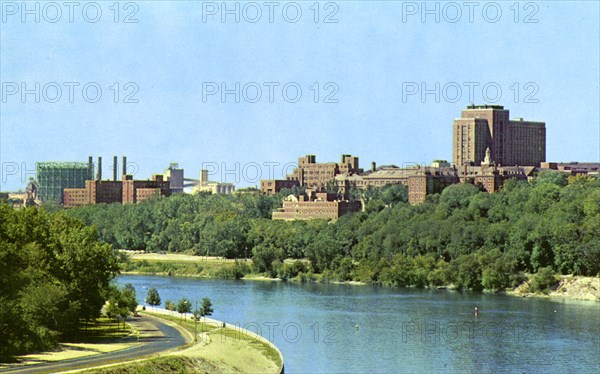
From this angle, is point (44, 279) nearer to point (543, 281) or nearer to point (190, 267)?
point (543, 281)

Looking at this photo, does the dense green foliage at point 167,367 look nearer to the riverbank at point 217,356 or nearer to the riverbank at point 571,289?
the riverbank at point 217,356

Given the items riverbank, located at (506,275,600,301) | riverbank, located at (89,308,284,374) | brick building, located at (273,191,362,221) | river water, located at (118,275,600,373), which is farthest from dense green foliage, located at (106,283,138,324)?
brick building, located at (273,191,362,221)

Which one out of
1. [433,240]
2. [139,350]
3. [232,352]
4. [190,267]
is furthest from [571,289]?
[139,350]

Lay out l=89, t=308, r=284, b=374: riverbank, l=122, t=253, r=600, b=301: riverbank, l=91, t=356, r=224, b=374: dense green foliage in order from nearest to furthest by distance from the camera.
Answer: l=91, t=356, r=224, b=374: dense green foliage, l=89, t=308, r=284, b=374: riverbank, l=122, t=253, r=600, b=301: riverbank

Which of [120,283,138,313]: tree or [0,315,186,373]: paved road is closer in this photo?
[0,315,186,373]: paved road

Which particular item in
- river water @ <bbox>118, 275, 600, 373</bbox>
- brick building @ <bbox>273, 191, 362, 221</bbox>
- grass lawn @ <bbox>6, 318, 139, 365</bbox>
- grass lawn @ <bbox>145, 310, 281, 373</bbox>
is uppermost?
brick building @ <bbox>273, 191, 362, 221</bbox>

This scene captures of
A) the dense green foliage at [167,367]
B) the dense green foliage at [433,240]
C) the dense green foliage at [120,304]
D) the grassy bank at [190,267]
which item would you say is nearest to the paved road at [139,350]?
the dense green foliage at [120,304]

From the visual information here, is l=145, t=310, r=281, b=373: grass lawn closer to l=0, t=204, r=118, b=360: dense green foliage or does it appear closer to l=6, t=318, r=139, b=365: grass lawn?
l=6, t=318, r=139, b=365: grass lawn

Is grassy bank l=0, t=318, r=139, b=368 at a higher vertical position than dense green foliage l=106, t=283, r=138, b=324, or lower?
lower
